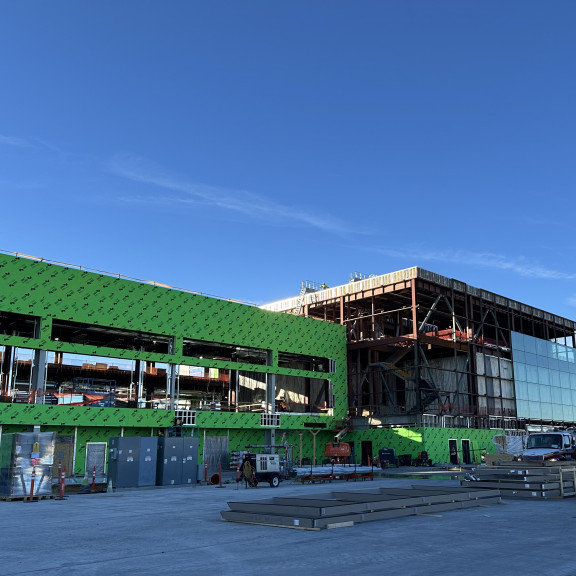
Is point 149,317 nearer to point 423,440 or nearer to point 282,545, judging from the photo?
point 423,440

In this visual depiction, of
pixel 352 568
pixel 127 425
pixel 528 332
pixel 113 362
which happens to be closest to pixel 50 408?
pixel 127 425

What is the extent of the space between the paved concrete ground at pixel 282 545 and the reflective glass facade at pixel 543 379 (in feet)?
160

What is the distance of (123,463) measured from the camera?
1149 inches

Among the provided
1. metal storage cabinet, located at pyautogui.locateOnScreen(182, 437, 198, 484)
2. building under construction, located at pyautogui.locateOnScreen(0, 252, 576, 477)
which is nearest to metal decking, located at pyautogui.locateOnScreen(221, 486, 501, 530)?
metal storage cabinet, located at pyautogui.locateOnScreen(182, 437, 198, 484)

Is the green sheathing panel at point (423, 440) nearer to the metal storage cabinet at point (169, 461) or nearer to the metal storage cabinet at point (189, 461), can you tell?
the metal storage cabinet at point (189, 461)

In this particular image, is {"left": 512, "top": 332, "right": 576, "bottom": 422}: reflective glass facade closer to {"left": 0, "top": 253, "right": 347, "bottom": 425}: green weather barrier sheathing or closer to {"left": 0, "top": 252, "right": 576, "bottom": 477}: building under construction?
{"left": 0, "top": 252, "right": 576, "bottom": 477}: building under construction

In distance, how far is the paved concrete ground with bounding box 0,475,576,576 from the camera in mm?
9586

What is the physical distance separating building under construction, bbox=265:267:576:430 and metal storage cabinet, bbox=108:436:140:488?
94.1 ft

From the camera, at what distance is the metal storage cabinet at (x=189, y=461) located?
31.7 metres

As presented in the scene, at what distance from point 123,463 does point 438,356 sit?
131 ft

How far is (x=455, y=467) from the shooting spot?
154ft

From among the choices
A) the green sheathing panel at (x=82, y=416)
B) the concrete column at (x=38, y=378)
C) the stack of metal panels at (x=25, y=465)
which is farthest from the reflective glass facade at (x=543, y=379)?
the stack of metal panels at (x=25, y=465)

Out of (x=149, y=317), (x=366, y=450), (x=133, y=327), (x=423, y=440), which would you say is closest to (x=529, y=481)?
(x=133, y=327)

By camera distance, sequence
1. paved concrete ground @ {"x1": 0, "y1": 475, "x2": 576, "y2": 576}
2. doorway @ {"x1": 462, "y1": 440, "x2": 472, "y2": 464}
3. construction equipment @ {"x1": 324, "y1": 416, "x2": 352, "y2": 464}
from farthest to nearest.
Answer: doorway @ {"x1": 462, "y1": 440, "x2": 472, "y2": 464} < construction equipment @ {"x1": 324, "y1": 416, "x2": 352, "y2": 464} < paved concrete ground @ {"x1": 0, "y1": 475, "x2": 576, "y2": 576}
